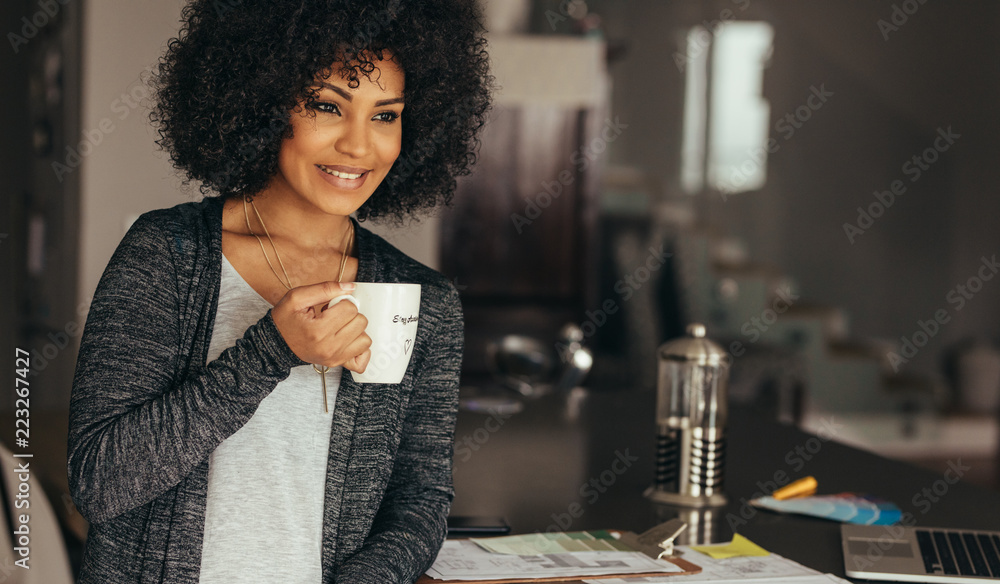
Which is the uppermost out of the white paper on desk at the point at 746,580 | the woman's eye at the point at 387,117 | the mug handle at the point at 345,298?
the woman's eye at the point at 387,117

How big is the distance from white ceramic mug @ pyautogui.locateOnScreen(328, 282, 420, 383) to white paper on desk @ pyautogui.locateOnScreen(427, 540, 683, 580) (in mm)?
281

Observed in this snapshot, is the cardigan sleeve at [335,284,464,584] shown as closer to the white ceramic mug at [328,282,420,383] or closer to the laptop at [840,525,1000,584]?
the white ceramic mug at [328,282,420,383]

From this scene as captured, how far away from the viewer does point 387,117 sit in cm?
110

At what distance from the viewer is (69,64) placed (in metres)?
3.70

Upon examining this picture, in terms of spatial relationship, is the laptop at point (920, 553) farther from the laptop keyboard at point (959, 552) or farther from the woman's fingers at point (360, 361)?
the woman's fingers at point (360, 361)

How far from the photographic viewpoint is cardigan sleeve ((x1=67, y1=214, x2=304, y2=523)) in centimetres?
92

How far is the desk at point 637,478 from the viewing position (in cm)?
137

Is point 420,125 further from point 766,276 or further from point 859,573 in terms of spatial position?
point 766,276

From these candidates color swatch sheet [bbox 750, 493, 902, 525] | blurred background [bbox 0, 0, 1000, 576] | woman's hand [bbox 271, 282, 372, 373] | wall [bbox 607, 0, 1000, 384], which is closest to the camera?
woman's hand [bbox 271, 282, 372, 373]

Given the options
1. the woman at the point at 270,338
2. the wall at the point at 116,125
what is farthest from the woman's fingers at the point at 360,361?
the wall at the point at 116,125

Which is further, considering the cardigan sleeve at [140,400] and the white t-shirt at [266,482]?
the white t-shirt at [266,482]

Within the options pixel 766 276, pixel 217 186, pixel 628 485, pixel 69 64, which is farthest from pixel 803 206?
pixel 217 186

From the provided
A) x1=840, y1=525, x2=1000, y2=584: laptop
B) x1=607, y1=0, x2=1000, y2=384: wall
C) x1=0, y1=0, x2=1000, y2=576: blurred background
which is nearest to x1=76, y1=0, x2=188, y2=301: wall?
x1=0, y1=0, x2=1000, y2=576: blurred background

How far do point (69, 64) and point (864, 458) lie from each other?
126 inches
